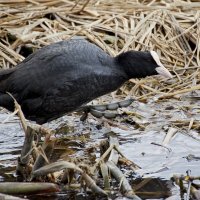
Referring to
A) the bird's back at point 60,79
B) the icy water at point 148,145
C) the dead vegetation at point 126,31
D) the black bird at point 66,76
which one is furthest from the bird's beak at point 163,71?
the dead vegetation at point 126,31

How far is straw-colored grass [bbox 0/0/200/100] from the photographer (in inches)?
333

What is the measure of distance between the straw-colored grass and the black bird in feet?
3.90

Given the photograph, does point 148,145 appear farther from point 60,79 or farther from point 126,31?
point 126,31

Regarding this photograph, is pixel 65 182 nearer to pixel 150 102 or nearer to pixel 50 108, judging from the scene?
pixel 50 108

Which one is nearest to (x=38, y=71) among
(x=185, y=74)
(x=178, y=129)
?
(x=178, y=129)

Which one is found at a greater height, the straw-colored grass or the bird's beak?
the straw-colored grass

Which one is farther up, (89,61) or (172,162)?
(89,61)

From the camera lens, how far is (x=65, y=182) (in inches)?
215

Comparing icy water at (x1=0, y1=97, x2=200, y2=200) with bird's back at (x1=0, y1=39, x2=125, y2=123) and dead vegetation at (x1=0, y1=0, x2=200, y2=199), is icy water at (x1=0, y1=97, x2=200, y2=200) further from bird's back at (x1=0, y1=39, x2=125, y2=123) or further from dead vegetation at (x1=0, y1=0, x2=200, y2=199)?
bird's back at (x1=0, y1=39, x2=125, y2=123)

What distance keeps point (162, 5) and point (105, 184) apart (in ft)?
16.2

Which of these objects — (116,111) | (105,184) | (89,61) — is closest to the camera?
(105,184)

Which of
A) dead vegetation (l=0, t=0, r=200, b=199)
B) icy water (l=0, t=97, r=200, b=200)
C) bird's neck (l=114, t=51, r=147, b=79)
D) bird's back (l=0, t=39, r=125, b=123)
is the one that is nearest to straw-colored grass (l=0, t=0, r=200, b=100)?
dead vegetation (l=0, t=0, r=200, b=199)

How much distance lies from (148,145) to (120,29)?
9.17 ft

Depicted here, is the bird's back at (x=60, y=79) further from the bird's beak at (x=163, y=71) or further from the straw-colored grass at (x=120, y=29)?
the straw-colored grass at (x=120, y=29)
